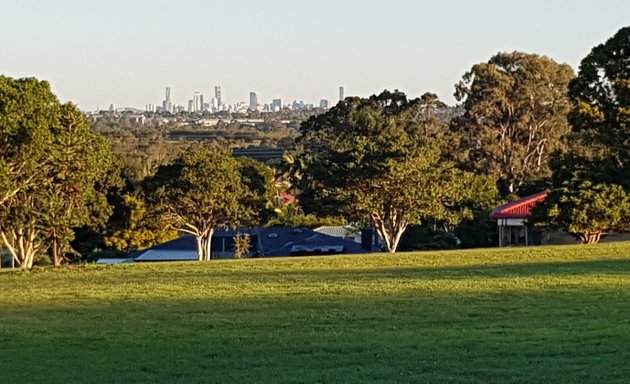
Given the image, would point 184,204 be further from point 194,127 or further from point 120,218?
point 194,127

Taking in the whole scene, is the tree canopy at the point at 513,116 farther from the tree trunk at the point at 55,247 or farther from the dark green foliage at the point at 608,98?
the tree trunk at the point at 55,247

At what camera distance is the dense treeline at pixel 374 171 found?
128ft

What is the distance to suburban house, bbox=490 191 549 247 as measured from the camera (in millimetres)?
55844

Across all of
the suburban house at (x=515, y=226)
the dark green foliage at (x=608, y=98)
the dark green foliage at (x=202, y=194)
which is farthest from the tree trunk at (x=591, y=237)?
the dark green foliage at (x=202, y=194)

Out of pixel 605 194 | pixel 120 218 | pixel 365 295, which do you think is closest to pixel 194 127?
pixel 120 218

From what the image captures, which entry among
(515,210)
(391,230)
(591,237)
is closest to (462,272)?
(591,237)

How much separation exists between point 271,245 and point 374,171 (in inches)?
483

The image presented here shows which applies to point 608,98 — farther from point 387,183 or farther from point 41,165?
point 41,165

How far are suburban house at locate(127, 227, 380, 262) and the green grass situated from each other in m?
25.6

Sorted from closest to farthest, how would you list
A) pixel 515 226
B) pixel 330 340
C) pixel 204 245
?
pixel 330 340, pixel 204 245, pixel 515 226

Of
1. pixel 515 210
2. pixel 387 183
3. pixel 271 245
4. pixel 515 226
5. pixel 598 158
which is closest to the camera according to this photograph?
pixel 598 158

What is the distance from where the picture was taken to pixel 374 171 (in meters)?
50.6

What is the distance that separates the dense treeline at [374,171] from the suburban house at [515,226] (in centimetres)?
136

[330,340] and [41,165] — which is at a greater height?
[41,165]
